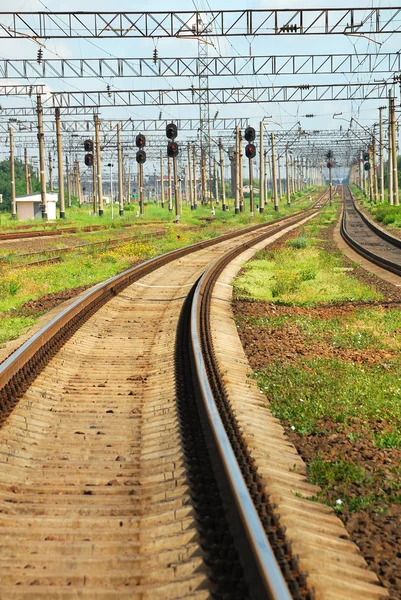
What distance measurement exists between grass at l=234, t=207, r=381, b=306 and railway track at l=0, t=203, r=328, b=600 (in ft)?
20.8

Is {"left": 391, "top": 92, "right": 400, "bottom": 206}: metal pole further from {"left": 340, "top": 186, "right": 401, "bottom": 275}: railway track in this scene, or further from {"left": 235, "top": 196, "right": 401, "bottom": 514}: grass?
{"left": 235, "top": 196, "right": 401, "bottom": 514}: grass

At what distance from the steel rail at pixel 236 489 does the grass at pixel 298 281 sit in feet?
22.3

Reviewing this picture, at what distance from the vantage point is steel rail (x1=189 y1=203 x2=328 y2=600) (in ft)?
11.6

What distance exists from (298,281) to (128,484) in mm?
13590

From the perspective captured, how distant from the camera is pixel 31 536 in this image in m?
4.55

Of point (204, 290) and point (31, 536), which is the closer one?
point (31, 536)

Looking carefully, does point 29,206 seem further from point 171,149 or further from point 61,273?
point 61,273

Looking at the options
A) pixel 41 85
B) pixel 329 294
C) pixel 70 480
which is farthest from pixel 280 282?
pixel 41 85

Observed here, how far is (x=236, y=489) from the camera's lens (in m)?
4.56

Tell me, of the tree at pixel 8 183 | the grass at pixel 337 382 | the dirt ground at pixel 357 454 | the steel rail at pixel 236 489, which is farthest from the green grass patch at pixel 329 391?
the tree at pixel 8 183

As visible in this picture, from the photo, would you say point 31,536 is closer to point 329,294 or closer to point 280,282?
point 329,294

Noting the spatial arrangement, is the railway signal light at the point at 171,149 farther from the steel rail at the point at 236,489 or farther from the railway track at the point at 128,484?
the steel rail at the point at 236,489

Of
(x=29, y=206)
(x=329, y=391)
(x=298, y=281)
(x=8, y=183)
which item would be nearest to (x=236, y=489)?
(x=329, y=391)

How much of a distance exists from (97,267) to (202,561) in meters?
18.9
